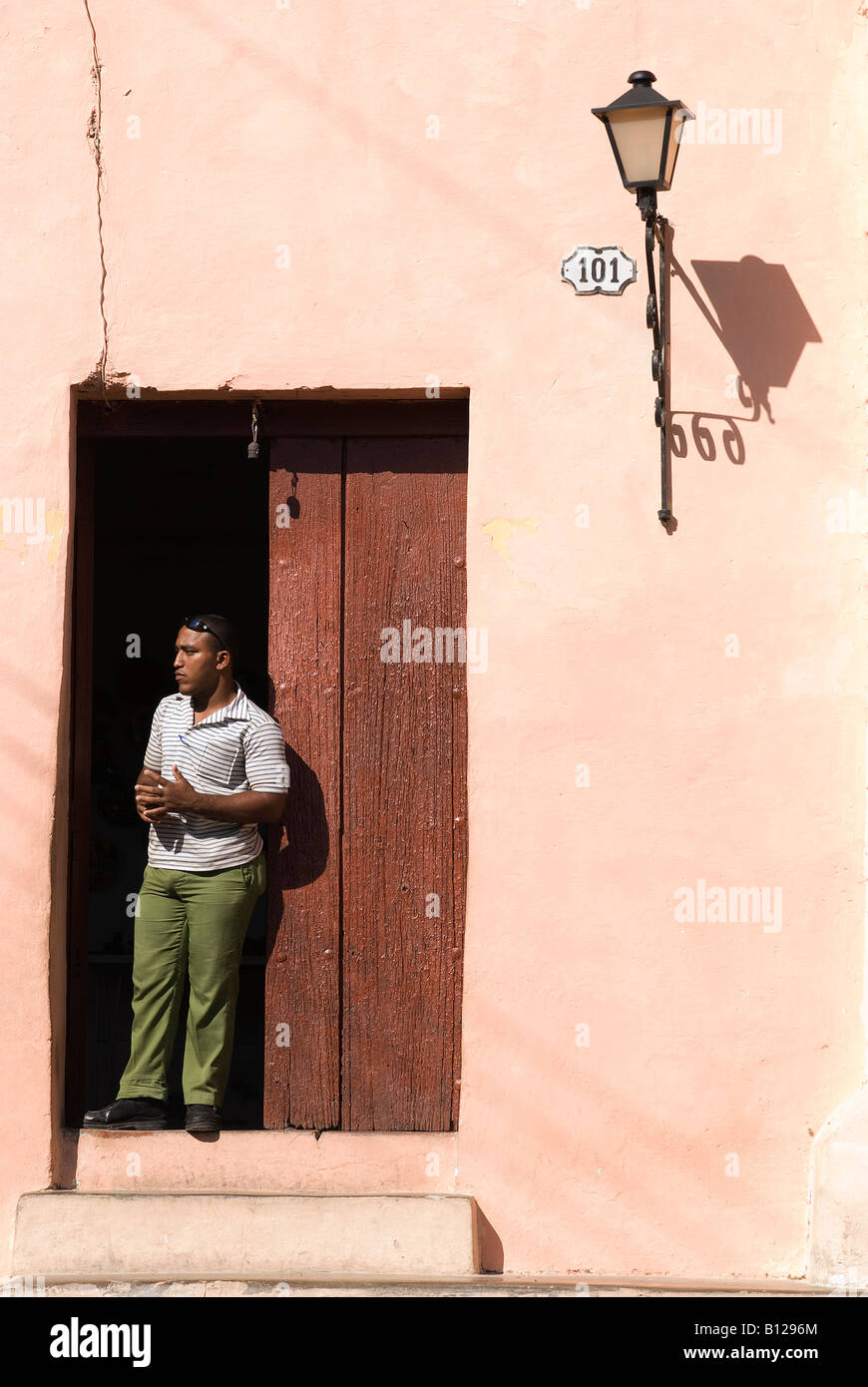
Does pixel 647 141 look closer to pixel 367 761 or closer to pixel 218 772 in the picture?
pixel 367 761

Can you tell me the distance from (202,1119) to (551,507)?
2417 mm

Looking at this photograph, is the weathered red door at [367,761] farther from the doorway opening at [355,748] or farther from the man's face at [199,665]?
the man's face at [199,665]

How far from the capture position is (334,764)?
5.27 m

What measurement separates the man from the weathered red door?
0.56 ft

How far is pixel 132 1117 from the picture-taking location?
16.9 feet

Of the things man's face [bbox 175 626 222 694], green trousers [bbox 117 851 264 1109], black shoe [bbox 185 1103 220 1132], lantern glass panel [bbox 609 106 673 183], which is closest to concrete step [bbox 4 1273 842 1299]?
black shoe [bbox 185 1103 220 1132]

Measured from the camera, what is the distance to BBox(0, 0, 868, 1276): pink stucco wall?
4945 millimetres

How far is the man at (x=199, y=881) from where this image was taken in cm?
509

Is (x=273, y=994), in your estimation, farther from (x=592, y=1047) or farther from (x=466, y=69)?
(x=466, y=69)

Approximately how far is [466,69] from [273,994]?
3.33 m

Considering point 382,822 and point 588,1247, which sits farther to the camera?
point 382,822

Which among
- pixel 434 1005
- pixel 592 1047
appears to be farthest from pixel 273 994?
pixel 592 1047

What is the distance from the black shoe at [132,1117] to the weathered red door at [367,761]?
15.0 inches

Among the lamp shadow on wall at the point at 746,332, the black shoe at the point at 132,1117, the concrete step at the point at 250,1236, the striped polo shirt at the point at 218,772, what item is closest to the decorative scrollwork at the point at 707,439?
the lamp shadow on wall at the point at 746,332
